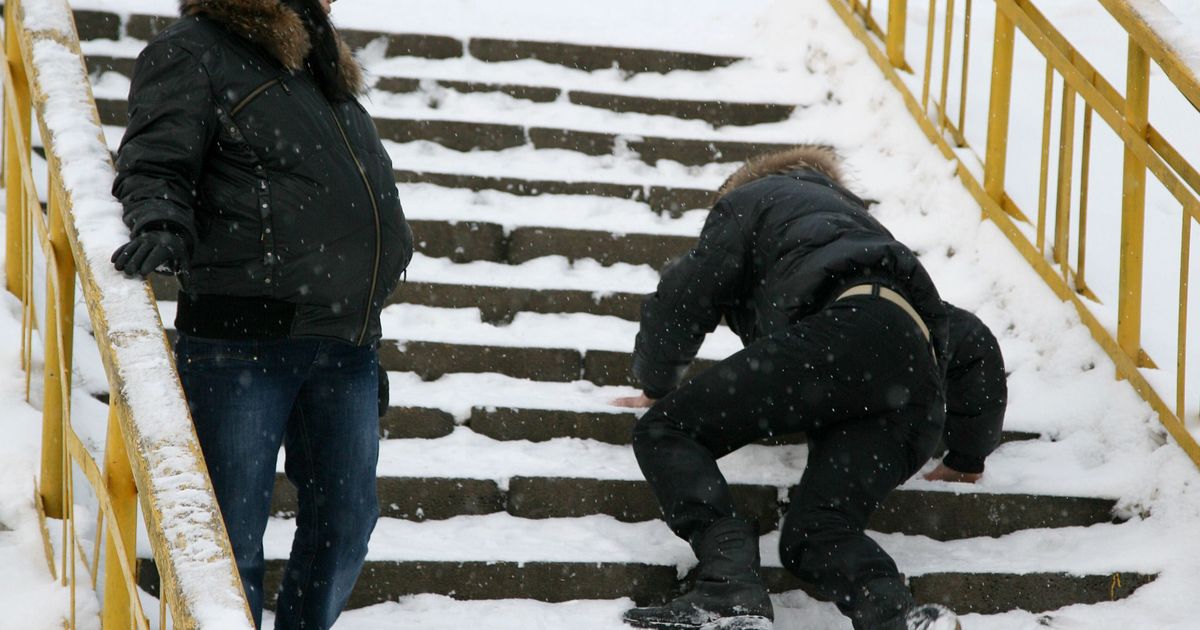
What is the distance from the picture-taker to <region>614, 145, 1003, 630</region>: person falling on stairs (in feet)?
9.46

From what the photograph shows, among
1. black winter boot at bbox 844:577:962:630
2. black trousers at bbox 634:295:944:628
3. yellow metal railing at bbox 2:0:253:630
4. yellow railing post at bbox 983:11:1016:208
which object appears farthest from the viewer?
yellow railing post at bbox 983:11:1016:208

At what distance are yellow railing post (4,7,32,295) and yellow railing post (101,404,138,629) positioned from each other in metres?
1.26

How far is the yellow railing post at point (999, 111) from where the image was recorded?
459cm

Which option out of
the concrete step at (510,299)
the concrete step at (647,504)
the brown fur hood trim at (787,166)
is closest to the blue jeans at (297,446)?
the concrete step at (647,504)

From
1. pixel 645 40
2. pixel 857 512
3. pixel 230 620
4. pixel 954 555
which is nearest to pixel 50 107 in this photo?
pixel 230 620

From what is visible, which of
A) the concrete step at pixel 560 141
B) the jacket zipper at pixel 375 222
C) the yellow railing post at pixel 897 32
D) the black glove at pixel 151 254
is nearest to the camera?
the black glove at pixel 151 254

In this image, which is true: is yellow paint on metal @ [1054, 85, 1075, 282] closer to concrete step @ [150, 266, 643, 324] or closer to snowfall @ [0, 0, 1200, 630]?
snowfall @ [0, 0, 1200, 630]

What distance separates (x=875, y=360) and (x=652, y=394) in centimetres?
79

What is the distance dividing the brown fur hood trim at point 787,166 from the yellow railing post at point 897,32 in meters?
2.06

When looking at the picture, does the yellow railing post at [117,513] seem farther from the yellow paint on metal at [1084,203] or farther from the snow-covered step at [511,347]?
the yellow paint on metal at [1084,203]

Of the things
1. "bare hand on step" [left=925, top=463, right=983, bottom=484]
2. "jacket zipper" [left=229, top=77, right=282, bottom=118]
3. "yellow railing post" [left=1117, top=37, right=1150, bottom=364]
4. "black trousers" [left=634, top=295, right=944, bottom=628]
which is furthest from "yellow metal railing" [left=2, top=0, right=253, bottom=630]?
"yellow railing post" [left=1117, top=37, right=1150, bottom=364]

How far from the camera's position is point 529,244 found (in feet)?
14.4

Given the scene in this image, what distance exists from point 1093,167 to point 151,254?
12.6 feet

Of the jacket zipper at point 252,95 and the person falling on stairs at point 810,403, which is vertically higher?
the jacket zipper at point 252,95
